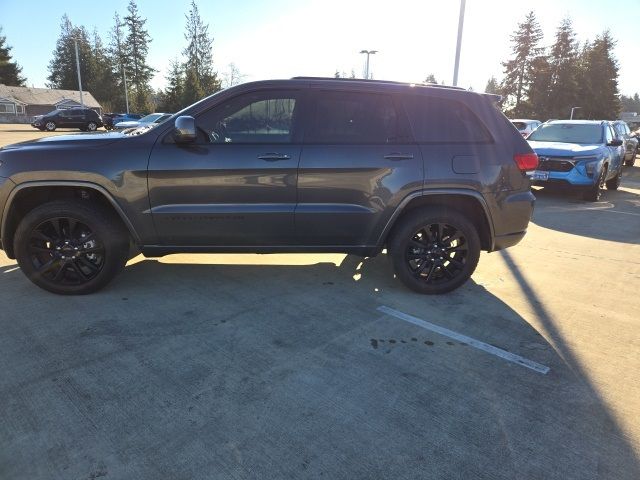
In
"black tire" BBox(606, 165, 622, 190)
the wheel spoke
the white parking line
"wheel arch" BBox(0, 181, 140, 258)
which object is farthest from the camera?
"black tire" BBox(606, 165, 622, 190)

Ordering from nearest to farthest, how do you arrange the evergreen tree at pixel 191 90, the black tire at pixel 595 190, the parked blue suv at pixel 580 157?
the parked blue suv at pixel 580 157, the black tire at pixel 595 190, the evergreen tree at pixel 191 90

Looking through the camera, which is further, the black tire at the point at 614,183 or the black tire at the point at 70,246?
the black tire at the point at 614,183

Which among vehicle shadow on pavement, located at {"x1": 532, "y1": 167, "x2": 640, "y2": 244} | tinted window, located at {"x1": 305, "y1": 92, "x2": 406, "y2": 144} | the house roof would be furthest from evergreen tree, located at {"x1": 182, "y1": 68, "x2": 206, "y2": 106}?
tinted window, located at {"x1": 305, "y1": 92, "x2": 406, "y2": 144}

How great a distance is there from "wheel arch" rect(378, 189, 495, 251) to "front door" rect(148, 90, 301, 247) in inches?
37.8

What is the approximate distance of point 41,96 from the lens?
6588cm

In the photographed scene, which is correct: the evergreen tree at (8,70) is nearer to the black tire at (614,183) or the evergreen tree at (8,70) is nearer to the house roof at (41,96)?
the house roof at (41,96)

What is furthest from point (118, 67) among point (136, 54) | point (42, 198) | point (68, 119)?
point (42, 198)

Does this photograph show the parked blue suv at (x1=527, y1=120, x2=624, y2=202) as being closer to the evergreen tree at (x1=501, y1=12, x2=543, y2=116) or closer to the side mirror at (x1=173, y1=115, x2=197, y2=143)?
the side mirror at (x1=173, y1=115, x2=197, y2=143)

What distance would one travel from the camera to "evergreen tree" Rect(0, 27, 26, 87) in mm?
67588

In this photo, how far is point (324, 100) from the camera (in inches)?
156

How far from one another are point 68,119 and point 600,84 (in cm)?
6645

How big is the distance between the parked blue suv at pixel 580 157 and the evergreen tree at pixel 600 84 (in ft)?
198

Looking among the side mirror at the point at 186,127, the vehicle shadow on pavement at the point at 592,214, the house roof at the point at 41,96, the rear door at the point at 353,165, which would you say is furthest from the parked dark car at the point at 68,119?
the rear door at the point at 353,165

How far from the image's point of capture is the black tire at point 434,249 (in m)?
4.13
